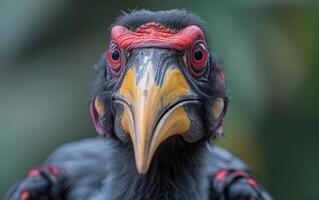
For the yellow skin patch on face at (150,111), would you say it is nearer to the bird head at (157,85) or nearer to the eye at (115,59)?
the bird head at (157,85)

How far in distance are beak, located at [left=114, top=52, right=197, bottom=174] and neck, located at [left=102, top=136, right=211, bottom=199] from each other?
324mm

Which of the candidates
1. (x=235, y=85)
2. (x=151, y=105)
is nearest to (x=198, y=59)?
(x=151, y=105)

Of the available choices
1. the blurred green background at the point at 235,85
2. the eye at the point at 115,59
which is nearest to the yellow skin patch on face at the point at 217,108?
the eye at the point at 115,59

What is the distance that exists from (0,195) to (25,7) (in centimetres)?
137

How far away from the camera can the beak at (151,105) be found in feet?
12.4

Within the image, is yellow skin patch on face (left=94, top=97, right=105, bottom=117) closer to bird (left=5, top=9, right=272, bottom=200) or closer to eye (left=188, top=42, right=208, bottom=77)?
bird (left=5, top=9, right=272, bottom=200)

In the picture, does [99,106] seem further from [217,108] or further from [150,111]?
[150,111]

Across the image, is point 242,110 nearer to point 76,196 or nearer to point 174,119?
point 76,196

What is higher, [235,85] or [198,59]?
[198,59]

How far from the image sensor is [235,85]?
6.52 m

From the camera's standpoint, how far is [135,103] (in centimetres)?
387

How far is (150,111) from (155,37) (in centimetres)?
43

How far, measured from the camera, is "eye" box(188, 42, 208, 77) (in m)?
4.18

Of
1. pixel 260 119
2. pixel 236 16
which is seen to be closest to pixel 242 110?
pixel 260 119
